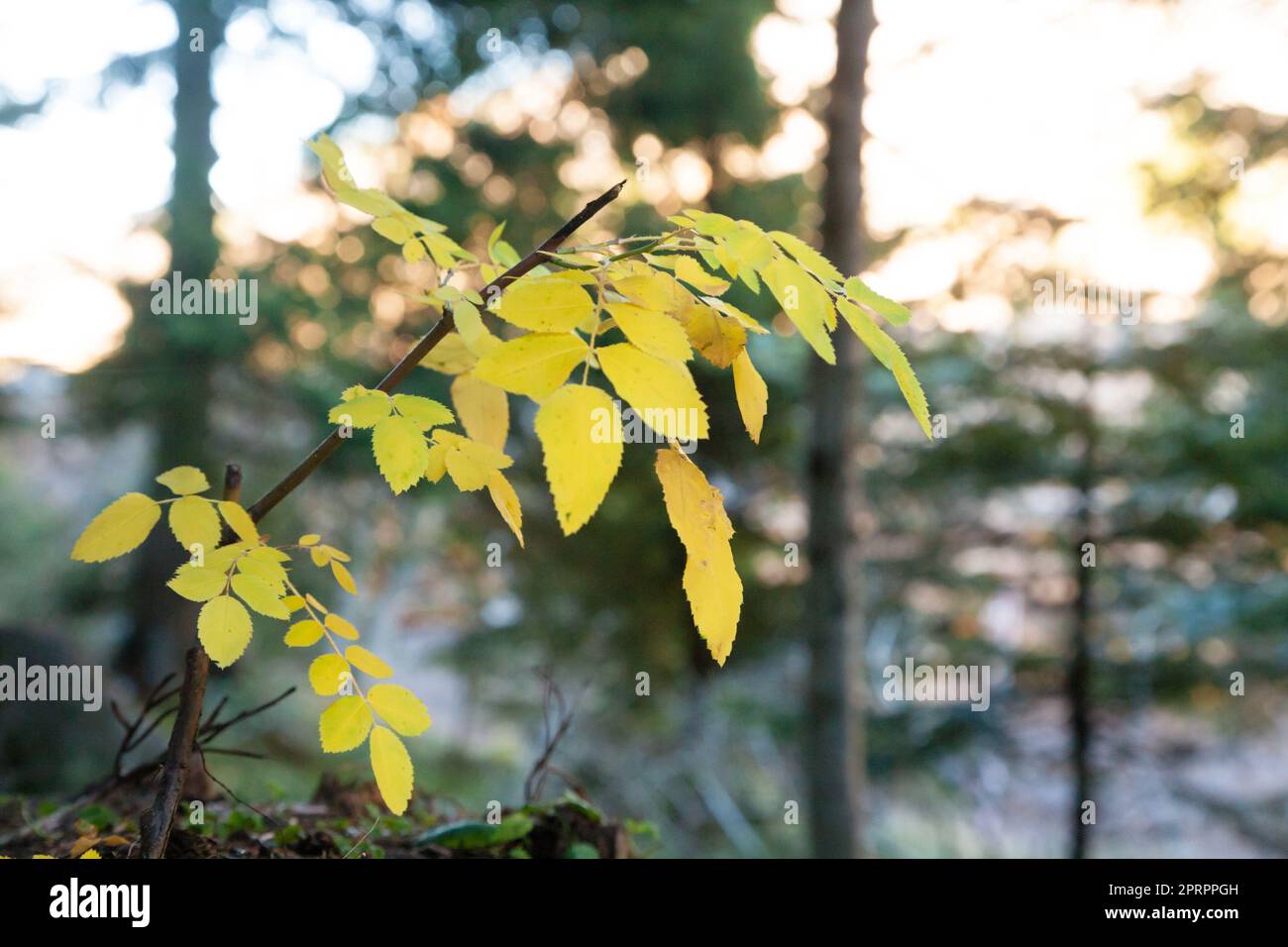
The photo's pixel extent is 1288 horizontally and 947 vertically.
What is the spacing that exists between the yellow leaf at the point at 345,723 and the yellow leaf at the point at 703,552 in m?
0.38

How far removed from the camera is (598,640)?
28.8 ft

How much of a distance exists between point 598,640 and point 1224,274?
605 cm

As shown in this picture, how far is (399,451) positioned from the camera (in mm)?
907

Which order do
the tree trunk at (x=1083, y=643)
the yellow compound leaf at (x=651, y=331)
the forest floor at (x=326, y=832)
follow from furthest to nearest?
the tree trunk at (x=1083, y=643) < the forest floor at (x=326, y=832) < the yellow compound leaf at (x=651, y=331)

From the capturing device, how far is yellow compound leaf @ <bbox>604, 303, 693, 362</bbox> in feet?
2.78

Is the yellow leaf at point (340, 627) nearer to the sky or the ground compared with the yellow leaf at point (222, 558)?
nearer to the ground

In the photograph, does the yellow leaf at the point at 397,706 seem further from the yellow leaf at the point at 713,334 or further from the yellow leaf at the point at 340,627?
the yellow leaf at the point at 713,334

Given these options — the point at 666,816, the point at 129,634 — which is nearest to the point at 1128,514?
the point at 666,816

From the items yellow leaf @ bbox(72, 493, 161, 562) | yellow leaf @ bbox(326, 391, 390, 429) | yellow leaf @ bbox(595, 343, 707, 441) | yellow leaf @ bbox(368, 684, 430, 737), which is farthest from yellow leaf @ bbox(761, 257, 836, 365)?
yellow leaf @ bbox(72, 493, 161, 562)

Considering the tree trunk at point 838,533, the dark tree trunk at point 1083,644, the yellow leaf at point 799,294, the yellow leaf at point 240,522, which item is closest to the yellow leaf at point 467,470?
the yellow leaf at point 240,522

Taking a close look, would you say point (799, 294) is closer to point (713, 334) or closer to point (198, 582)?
point (713, 334)

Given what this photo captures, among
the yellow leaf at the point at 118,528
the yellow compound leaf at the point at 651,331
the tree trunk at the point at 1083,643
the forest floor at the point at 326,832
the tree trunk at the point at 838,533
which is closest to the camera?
the yellow compound leaf at the point at 651,331

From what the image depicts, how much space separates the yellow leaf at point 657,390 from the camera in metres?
0.79

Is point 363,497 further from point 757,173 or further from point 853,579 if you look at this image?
point 853,579
